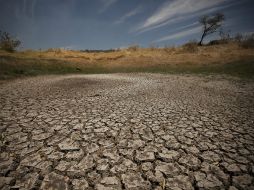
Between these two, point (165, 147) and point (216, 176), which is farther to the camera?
point (165, 147)

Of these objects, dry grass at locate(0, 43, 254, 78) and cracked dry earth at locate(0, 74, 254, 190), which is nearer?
cracked dry earth at locate(0, 74, 254, 190)

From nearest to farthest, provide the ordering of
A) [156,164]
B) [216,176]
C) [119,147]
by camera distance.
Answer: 1. [216,176]
2. [156,164]
3. [119,147]

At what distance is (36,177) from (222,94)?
18.0 feet

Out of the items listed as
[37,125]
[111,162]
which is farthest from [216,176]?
[37,125]

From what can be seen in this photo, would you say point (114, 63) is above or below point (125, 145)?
above

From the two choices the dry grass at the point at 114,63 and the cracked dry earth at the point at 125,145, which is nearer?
the cracked dry earth at the point at 125,145

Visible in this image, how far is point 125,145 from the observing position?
2424 mm

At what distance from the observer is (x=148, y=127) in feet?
9.82

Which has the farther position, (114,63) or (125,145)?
(114,63)

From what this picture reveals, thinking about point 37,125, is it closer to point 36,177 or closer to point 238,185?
point 36,177

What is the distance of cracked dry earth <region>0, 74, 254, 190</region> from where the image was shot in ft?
5.94

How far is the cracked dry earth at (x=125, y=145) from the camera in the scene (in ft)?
5.94

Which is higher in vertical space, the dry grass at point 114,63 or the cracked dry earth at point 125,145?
the dry grass at point 114,63

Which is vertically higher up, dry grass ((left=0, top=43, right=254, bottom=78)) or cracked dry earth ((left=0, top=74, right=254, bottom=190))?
dry grass ((left=0, top=43, right=254, bottom=78))
